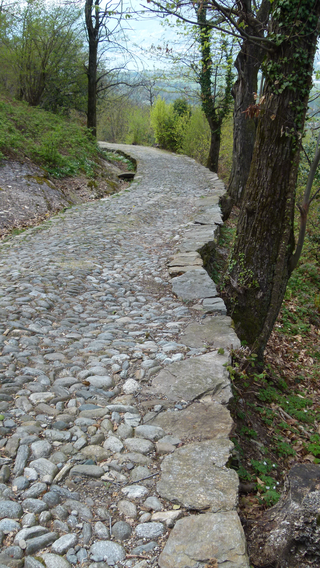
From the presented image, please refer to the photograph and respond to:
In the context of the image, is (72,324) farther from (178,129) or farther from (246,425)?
(178,129)

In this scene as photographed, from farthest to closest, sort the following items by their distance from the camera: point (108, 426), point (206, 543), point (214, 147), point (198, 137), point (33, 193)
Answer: point (198, 137)
point (214, 147)
point (33, 193)
point (108, 426)
point (206, 543)

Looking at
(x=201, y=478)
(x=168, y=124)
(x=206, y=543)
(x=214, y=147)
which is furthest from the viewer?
(x=168, y=124)

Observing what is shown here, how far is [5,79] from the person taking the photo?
14.2 metres

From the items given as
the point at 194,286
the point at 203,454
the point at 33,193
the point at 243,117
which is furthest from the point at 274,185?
the point at 33,193

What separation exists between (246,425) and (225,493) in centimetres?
152

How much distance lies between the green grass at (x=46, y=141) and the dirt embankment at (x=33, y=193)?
0.35 meters

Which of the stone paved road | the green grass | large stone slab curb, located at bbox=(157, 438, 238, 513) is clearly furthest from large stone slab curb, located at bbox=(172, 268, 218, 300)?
the green grass

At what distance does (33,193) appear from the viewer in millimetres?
8922

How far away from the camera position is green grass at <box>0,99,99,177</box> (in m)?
10.1

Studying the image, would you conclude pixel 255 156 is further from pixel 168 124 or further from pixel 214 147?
pixel 168 124

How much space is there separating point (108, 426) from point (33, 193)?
7462 mm

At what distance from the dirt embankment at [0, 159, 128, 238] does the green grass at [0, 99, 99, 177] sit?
353 mm

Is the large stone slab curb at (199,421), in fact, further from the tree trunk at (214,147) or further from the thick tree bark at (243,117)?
the tree trunk at (214,147)

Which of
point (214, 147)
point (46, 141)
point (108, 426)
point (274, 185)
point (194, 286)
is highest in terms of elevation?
point (214, 147)
